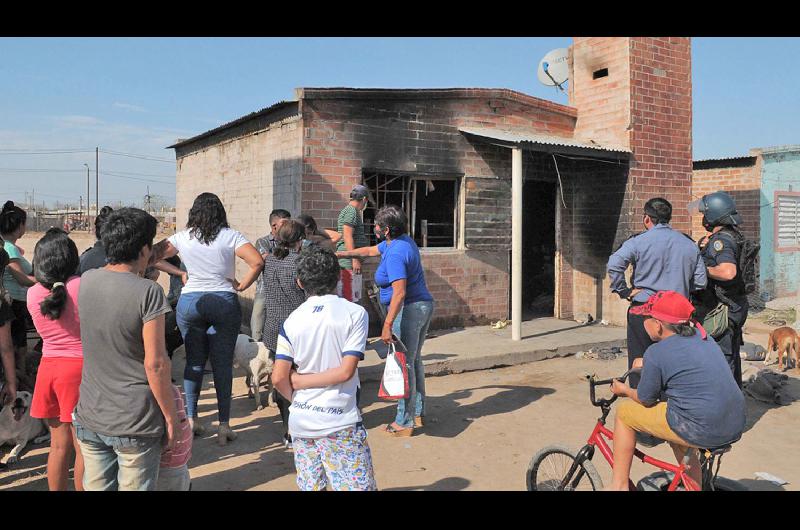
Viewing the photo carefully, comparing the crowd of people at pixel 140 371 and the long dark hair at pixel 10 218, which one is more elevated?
the long dark hair at pixel 10 218

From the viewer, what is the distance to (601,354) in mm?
8312

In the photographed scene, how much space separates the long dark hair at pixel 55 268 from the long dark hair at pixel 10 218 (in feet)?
6.52

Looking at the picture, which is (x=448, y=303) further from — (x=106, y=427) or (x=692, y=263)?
(x=106, y=427)

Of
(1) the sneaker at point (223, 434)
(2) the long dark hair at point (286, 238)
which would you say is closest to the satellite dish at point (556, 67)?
(2) the long dark hair at point (286, 238)

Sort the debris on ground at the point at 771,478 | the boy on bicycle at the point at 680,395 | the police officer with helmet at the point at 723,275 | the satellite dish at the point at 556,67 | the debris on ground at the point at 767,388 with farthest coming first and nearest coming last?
the satellite dish at the point at 556,67, the debris on ground at the point at 767,388, the police officer with helmet at the point at 723,275, the debris on ground at the point at 771,478, the boy on bicycle at the point at 680,395

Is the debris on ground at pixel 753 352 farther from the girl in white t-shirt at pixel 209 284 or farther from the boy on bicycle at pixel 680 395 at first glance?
the girl in white t-shirt at pixel 209 284

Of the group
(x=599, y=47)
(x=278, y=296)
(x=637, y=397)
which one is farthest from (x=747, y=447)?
(x=599, y=47)

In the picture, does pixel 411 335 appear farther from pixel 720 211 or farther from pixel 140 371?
pixel 720 211

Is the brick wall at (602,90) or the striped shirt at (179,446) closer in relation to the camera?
the striped shirt at (179,446)

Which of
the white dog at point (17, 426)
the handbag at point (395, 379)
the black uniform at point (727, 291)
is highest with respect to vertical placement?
the black uniform at point (727, 291)

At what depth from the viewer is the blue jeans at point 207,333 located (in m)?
4.43

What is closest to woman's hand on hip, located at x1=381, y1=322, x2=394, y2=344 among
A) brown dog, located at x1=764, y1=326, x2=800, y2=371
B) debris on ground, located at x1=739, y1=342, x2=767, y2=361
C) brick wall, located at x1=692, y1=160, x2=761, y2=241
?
brown dog, located at x1=764, y1=326, x2=800, y2=371

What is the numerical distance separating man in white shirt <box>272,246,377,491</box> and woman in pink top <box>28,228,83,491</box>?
1.30 meters
